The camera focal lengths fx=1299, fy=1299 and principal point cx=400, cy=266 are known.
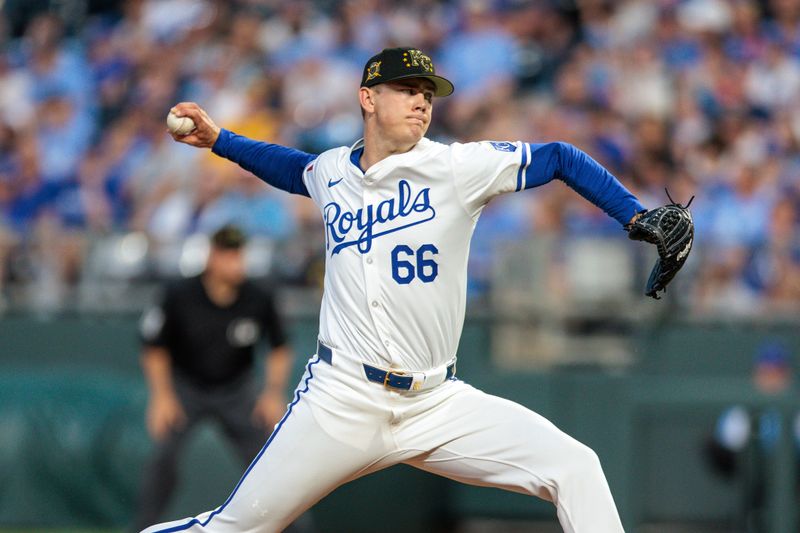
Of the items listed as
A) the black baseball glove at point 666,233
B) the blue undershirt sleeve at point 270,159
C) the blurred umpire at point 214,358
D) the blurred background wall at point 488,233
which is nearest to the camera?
the black baseball glove at point 666,233

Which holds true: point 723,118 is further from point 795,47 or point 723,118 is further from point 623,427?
point 623,427

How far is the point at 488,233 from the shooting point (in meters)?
9.83

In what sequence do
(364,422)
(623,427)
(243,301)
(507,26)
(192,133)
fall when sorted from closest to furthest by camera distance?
1. (364,422)
2. (192,133)
3. (243,301)
4. (623,427)
5. (507,26)

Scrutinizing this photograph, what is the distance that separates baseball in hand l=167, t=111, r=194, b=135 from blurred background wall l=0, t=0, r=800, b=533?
4.47 metres

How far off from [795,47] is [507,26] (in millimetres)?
2659

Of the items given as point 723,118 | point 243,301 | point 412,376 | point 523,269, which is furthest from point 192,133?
point 723,118

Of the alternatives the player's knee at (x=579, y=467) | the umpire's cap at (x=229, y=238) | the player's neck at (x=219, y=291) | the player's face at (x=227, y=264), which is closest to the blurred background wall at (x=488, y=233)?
the player's neck at (x=219, y=291)

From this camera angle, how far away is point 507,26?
12.4 meters

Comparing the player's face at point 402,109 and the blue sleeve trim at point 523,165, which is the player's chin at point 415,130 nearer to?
the player's face at point 402,109

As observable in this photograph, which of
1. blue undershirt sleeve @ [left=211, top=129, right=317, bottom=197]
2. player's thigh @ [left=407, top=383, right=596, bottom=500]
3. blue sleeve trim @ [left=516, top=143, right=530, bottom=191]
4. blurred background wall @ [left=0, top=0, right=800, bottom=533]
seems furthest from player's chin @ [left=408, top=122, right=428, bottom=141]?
blurred background wall @ [left=0, top=0, right=800, bottom=533]

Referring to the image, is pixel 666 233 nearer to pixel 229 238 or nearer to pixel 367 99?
pixel 367 99

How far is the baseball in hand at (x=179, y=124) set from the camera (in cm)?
480

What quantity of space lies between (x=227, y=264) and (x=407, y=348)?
329cm

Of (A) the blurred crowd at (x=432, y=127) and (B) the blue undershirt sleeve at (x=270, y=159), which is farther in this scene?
(A) the blurred crowd at (x=432, y=127)
